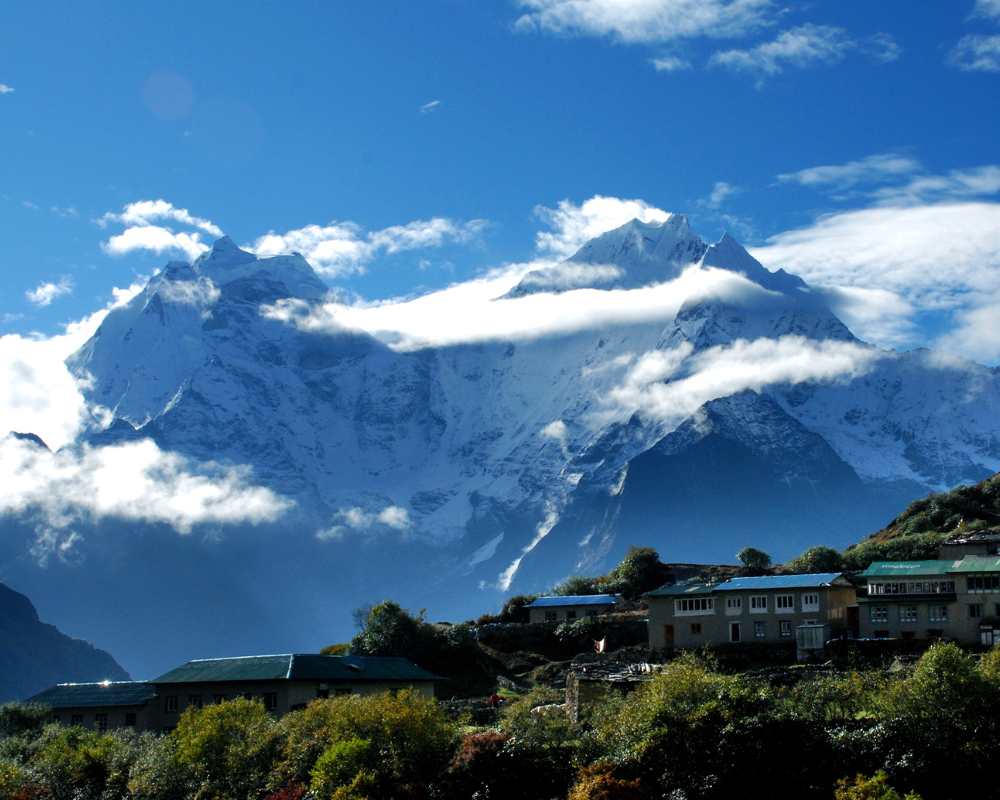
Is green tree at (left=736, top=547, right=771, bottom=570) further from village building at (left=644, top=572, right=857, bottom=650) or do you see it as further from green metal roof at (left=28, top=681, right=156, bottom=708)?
green metal roof at (left=28, top=681, right=156, bottom=708)

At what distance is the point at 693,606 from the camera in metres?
78.9

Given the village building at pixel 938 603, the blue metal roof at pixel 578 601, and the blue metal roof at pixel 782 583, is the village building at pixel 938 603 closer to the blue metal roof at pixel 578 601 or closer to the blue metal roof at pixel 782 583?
the blue metal roof at pixel 782 583

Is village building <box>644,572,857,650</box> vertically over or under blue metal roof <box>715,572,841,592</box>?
under

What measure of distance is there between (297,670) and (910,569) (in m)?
43.2

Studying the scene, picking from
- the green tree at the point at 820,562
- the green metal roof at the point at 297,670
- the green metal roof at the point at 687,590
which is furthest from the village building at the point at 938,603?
the green metal roof at the point at 297,670

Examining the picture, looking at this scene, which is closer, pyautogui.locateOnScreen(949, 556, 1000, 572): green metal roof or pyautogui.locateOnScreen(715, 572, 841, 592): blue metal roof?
pyautogui.locateOnScreen(949, 556, 1000, 572): green metal roof

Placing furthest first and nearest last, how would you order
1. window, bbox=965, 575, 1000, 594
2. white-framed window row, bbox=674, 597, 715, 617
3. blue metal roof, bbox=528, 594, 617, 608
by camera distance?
blue metal roof, bbox=528, 594, 617, 608 < white-framed window row, bbox=674, 597, 715, 617 < window, bbox=965, 575, 1000, 594

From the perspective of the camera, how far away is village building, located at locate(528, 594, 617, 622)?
107 meters

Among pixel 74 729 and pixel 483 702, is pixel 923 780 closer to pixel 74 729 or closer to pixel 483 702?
pixel 483 702

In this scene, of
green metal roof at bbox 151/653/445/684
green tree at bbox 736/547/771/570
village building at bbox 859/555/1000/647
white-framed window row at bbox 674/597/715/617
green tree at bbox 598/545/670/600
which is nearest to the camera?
village building at bbox 859/555/1000/647

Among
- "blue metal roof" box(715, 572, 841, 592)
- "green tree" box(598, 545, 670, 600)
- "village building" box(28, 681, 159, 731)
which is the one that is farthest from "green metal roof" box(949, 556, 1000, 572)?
"village building" box(28, 681, 159, 731)

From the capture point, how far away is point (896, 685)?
141 feet

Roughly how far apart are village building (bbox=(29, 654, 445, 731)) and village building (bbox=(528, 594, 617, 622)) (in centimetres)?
2861

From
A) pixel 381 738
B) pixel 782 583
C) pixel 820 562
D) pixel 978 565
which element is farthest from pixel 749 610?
pixel 381 738
